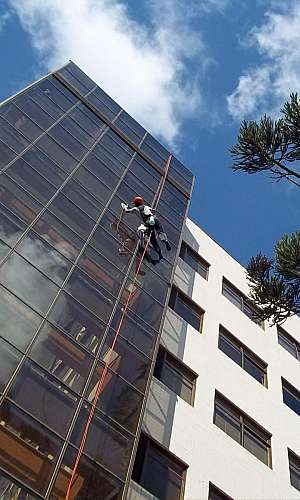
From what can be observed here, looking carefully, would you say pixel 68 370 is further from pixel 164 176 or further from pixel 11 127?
pixel 164 176

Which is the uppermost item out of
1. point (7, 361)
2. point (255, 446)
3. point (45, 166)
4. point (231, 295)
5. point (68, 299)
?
point (231, 295)

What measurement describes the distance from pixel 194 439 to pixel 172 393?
3.55 ft

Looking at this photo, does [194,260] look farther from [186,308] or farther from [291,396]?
[291,396]

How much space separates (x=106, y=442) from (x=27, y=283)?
315 cm

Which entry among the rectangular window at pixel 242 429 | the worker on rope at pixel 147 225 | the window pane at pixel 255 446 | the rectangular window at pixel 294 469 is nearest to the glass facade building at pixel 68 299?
the worker on rope at pixel 147 225

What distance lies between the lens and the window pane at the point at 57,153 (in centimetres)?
1503

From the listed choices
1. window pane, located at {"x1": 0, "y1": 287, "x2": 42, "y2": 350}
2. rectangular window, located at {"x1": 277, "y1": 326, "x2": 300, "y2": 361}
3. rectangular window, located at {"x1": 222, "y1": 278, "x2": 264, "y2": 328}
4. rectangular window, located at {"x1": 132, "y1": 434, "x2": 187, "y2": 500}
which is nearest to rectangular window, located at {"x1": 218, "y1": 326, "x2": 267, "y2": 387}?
rectangular window, located at {"x1": 222, "y1": 278, "x2": 264, "y2": 328}

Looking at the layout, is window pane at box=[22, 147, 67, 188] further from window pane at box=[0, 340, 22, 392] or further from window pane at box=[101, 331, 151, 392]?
window pane at box=[0, 340, 22, 392]

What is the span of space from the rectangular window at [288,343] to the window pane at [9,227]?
10083mm

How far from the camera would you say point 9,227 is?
11344 mm

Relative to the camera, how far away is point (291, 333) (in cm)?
1923

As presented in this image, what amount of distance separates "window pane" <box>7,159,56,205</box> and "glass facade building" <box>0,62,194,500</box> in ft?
0.12

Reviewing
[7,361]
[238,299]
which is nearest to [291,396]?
[238,299]

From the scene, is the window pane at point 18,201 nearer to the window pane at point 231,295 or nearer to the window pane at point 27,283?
the window pane at point 27,283
